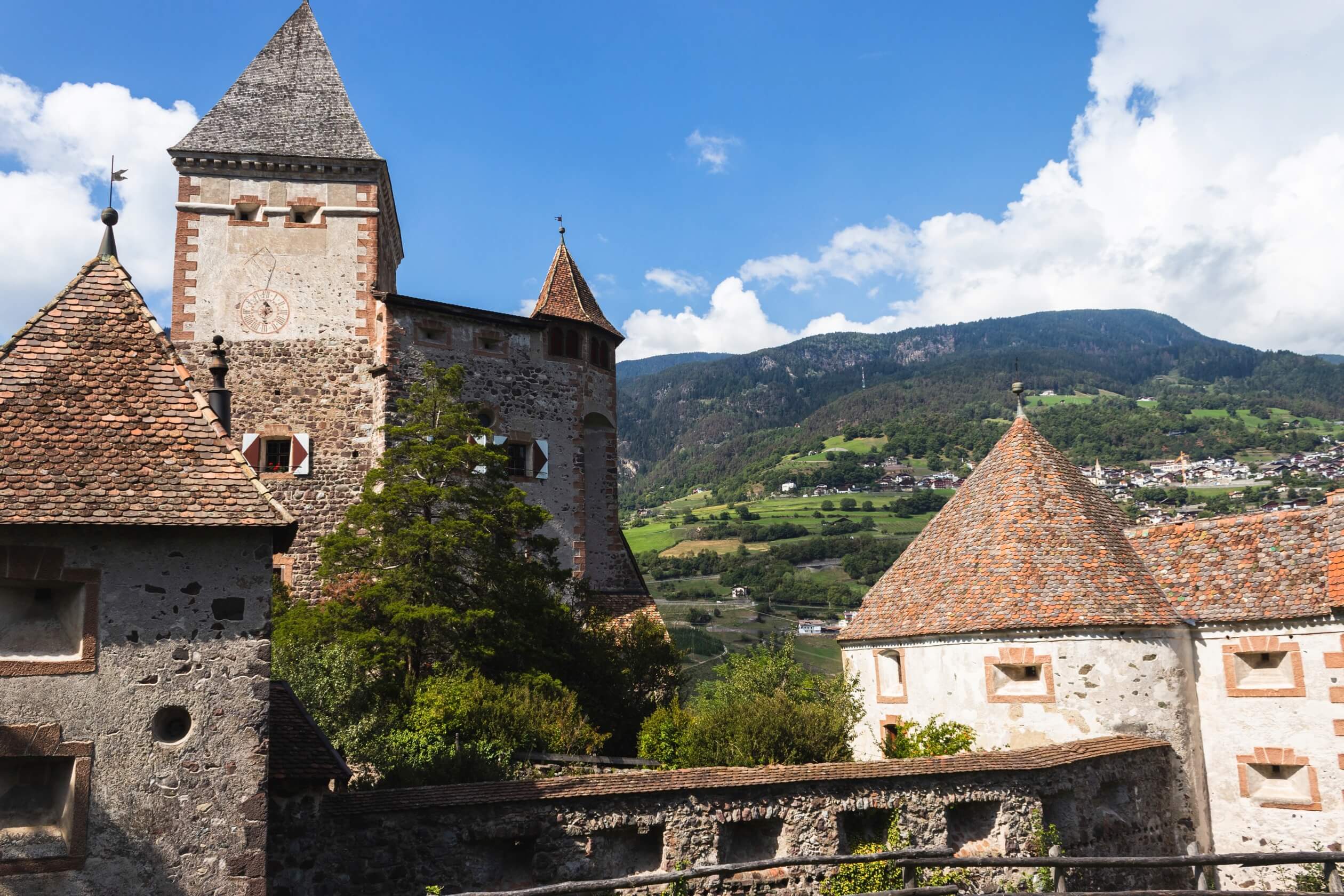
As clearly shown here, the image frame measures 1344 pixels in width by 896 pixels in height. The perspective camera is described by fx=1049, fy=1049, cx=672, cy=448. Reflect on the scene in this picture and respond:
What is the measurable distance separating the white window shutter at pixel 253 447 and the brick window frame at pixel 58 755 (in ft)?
51.8

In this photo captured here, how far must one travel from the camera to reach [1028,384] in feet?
534

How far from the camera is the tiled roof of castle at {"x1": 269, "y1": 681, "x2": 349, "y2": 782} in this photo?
37.8ft

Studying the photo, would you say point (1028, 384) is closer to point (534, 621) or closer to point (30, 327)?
point (534, 621)

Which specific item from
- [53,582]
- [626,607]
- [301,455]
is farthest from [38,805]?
[626,607]

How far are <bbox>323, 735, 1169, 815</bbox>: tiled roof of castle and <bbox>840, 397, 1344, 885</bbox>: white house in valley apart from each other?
3.97 ft

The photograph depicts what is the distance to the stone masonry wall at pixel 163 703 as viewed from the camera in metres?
10.2

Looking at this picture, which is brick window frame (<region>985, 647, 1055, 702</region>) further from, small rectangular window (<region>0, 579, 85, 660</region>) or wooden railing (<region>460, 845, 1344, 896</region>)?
small rectangular window (<region>0, 579, 85, 660</region>)

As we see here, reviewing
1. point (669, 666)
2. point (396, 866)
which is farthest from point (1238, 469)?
point (396, 866)

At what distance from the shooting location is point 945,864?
12133 millimetres

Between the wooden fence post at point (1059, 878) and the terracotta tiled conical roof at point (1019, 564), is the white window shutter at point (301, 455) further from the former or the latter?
the wooden fence post at point (1059, 878)

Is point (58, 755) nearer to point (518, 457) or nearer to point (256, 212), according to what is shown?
point (518, 457)

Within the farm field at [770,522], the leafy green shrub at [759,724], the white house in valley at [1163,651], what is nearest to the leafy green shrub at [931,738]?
the white house in valley at [1163,651]

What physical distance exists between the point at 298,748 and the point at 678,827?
4.69m

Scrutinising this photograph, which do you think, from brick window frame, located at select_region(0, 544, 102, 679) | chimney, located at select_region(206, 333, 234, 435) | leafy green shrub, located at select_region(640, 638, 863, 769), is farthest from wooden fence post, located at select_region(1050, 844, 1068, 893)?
chimney, located at select_region(206, 333, 234, 435)
